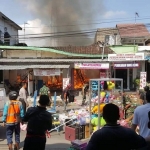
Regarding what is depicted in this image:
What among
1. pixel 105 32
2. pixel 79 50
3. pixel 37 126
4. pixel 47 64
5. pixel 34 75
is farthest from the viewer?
pixel 105 32

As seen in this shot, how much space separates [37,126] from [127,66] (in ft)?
58.4

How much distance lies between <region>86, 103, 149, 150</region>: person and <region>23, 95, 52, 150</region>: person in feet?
6.32

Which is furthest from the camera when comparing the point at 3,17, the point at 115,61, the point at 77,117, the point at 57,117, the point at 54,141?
the point at 3,17

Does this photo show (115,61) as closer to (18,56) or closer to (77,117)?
(18,56)

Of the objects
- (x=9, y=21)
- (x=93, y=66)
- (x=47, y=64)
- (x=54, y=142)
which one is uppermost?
(x=9, y=21)

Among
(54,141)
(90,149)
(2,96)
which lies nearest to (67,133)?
(54,141)

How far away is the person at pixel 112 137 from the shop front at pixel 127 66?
61.4 feet

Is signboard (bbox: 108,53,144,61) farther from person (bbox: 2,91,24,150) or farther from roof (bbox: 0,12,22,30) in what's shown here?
roof (bbox: 0,12,22,30)

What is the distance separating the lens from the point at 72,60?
22281 mm

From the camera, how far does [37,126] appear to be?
4.69 metres

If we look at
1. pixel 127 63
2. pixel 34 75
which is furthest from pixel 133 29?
pixel 34 75

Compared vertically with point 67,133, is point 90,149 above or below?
above

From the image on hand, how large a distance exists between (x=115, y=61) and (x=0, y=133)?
14.0 meters

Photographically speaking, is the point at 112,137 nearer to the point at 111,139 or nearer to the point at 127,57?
the point at 111,139
